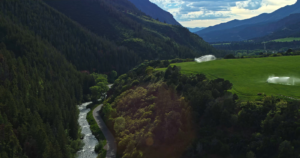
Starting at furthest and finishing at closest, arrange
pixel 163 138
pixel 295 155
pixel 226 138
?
pixel 163 138
pixel 226 138
pixel 295 155

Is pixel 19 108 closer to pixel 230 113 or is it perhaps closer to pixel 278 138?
pixel 230 113

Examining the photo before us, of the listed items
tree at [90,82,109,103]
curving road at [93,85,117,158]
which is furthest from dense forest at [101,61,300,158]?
tree at [90,82,109,103]

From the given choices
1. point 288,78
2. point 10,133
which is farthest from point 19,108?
point 288,78

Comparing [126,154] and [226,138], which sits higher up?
[226,138]

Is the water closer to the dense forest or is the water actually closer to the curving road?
the curving road

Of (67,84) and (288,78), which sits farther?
(67,84)

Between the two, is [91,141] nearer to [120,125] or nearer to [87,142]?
[87,142]

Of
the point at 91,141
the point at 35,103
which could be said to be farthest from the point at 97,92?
the point at 91,141

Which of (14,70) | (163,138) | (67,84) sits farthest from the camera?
(67,84)
